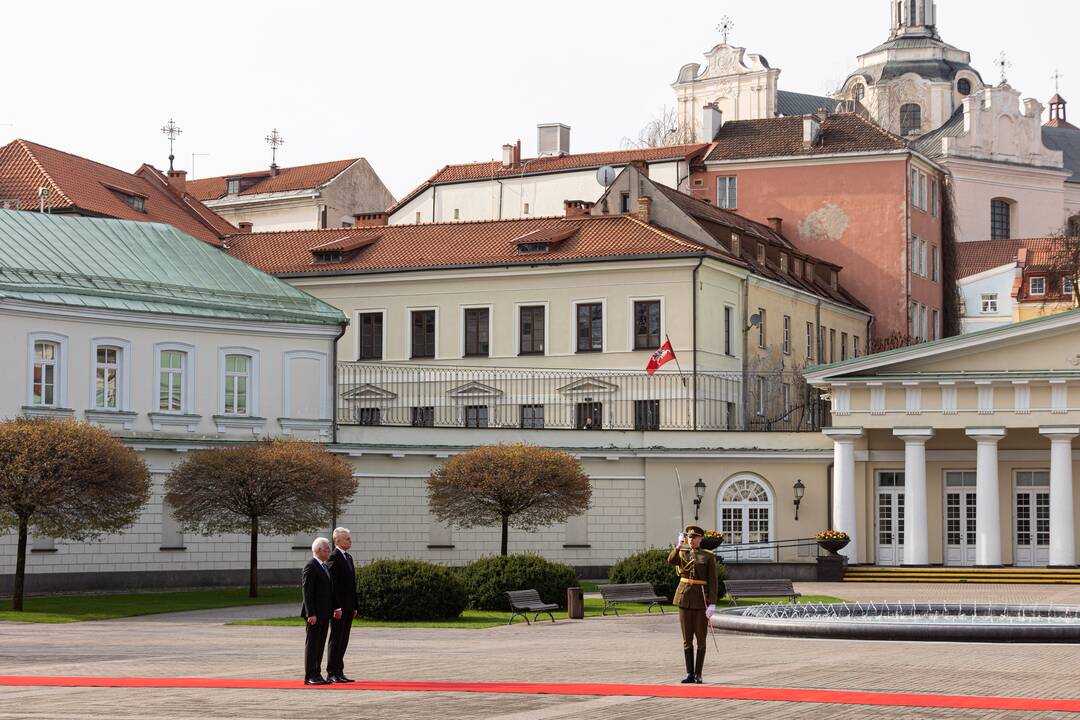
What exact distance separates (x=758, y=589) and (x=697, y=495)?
13.9 metres

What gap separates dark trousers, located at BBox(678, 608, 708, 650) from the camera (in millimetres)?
21047

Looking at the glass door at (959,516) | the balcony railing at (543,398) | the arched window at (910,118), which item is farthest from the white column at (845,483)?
the arched window at (910,118)

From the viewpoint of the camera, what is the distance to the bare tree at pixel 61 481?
37.4 meters

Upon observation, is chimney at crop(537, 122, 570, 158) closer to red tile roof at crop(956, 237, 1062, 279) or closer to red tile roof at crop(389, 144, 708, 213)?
red tile roof at crop(389, 144, 708, 213)

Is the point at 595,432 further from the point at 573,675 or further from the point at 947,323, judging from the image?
the point at 947,323

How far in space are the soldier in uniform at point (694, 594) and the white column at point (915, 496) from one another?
29.7m

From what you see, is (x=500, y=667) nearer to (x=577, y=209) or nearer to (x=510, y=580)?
(x=510, y=580)

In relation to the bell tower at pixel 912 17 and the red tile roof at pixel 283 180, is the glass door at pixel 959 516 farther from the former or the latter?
the bell tower at pixel 912 17

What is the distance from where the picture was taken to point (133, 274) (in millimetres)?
49438

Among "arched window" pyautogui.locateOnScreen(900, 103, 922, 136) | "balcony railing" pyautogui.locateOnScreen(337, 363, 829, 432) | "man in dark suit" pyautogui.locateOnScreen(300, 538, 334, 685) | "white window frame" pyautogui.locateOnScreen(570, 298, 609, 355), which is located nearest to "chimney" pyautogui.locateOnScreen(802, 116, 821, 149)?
"balcony railing" pyautogui.locateOnScreen(337, 363, 829, 432)

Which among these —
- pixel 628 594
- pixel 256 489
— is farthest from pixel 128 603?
pixel 628 594

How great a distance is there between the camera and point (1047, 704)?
1808 centimetres

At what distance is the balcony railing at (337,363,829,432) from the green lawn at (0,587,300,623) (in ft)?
46.6

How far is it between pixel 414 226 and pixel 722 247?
38.5 ft
